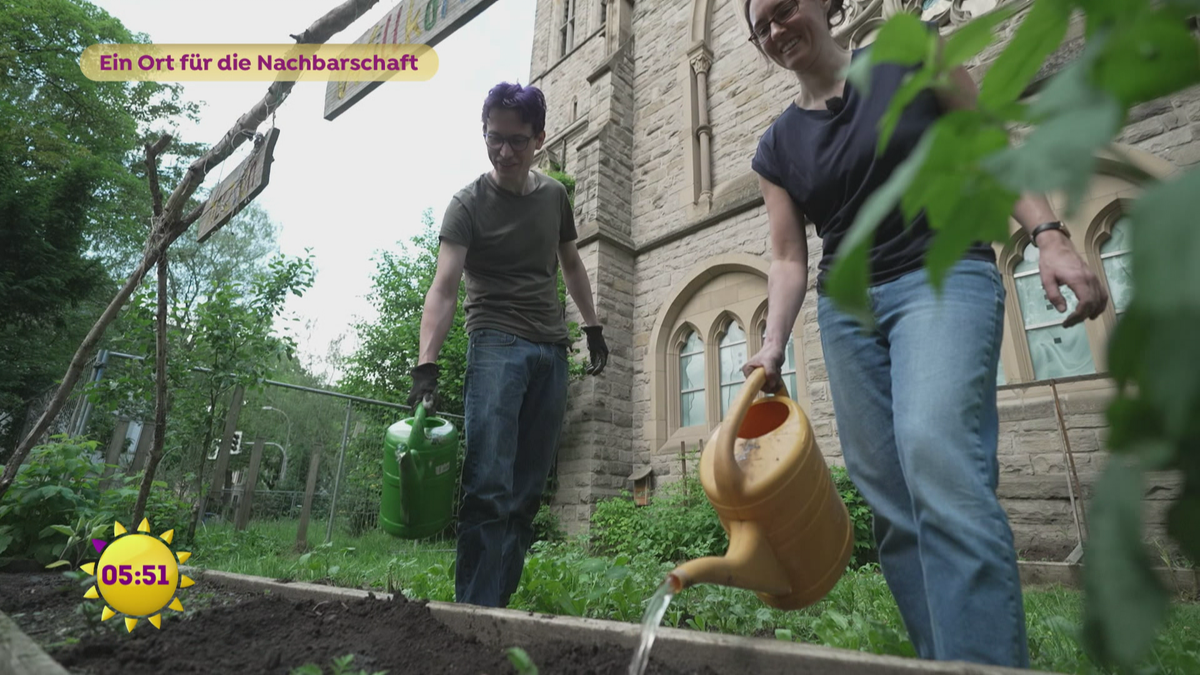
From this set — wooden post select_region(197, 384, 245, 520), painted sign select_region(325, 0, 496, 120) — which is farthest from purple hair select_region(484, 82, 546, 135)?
wooden post select_region(197, 384, 245, 520)

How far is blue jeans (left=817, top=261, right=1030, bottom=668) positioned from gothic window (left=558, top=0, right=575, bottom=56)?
38.2ft

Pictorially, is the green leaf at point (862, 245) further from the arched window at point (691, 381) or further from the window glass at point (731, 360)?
the arched window at point (691, 381)

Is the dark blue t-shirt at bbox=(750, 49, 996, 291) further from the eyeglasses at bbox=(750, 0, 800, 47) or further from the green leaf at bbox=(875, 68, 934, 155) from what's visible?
the green leaf at bbox=(875, 68, 934, 155)

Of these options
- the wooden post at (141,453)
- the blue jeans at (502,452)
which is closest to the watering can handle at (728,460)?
the blue jeans at (502,452)

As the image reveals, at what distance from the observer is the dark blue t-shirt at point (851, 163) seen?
135 centimetres

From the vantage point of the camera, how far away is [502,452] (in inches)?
79.8

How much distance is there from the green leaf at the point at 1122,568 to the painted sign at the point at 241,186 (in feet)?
9.74

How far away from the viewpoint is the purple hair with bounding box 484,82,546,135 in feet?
7.26

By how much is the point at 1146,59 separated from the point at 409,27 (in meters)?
2.97

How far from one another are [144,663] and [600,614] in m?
1.32

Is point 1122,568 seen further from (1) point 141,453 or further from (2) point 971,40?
(1) point 141,453

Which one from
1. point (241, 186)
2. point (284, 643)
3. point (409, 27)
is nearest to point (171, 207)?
point (241, 186)

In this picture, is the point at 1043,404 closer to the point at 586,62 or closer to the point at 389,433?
the point at 389,433

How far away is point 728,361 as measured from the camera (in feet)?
23.9
